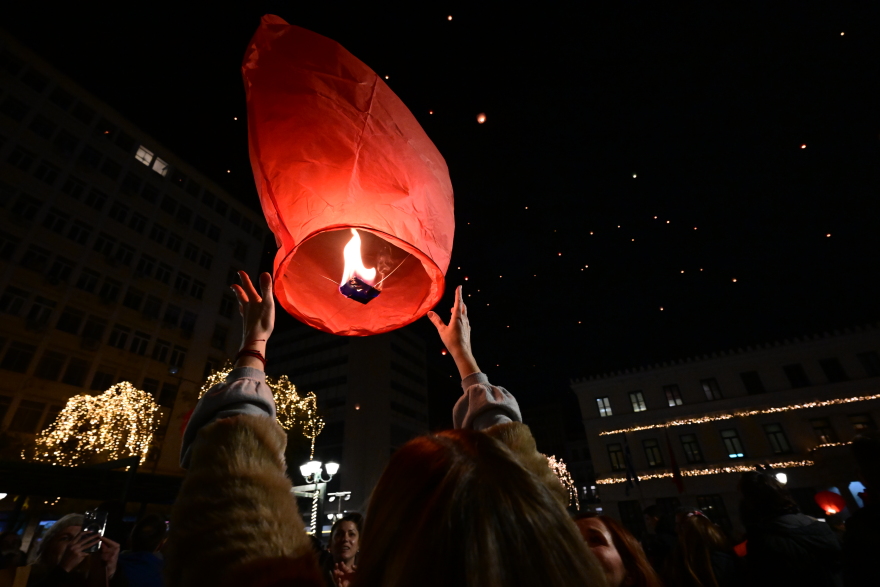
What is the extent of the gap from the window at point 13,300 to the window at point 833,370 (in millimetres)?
47297

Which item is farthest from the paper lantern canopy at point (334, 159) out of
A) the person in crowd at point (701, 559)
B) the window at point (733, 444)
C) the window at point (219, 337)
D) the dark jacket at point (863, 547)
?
the window at point (733, 444)

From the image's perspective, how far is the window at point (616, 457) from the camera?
29.2 m

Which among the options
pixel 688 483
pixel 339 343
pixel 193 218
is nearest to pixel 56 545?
pixel 193 218

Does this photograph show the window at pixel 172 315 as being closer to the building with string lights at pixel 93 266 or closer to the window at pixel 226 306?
the building with string lights at pixel 93 266

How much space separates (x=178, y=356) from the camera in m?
24.2

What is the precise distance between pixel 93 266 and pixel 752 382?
4322 cm

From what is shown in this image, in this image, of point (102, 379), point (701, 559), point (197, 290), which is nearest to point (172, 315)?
point (197, 290)

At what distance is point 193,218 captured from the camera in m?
28.1

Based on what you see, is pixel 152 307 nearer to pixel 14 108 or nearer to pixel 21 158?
pixel 21 158

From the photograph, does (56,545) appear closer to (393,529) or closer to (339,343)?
(393,529)

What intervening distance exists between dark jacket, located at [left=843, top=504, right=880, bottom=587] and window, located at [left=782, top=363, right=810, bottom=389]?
3315 cm

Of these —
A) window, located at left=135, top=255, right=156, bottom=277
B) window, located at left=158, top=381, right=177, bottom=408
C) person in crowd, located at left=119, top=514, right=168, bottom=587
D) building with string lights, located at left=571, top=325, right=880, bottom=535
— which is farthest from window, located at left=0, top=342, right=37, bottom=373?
building with string lights, located at left=571, top=325, right=880, bottom=535

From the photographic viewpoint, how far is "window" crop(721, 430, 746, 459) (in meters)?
26.5

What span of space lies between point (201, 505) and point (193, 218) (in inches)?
1278
